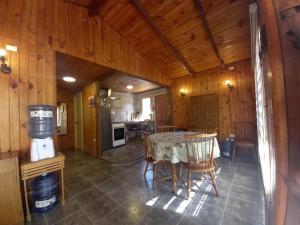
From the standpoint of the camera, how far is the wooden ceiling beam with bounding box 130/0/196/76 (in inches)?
110

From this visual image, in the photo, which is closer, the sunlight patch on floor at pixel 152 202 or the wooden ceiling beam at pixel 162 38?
the sunlight patch on floor at pixel 152 202

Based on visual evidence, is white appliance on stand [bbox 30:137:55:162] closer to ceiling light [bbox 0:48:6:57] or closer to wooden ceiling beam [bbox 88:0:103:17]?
ceiling light [bbox 0:48:6:57]

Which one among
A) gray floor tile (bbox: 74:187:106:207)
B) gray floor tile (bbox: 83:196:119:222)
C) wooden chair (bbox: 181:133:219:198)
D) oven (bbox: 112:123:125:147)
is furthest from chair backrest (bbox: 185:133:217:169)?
oven (bbox: 112:123:125:147)

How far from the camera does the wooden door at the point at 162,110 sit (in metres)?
6.04

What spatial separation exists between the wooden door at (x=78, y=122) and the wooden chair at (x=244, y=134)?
17.0 ft

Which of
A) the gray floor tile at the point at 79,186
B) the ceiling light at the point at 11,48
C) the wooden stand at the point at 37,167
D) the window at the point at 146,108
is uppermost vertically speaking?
the ceiling light at the point at 11,48

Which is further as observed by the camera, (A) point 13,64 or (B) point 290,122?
(A) point 13,64

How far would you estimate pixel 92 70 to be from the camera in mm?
3328

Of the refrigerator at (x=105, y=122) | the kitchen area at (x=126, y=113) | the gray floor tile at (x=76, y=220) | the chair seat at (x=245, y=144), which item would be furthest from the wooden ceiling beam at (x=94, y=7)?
the chair seat at (x=245, y=144)

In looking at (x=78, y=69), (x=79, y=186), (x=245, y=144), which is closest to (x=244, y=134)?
(x=245, y=144)

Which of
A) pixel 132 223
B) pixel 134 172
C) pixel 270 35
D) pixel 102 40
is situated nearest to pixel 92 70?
pixel 102 40

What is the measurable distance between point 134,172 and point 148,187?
0.72 meters

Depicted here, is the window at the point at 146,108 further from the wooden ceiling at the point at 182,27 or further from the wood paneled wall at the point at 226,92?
the wooden ceiling at the point at 182,27

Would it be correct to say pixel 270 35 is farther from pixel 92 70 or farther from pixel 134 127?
pixel 134 127
